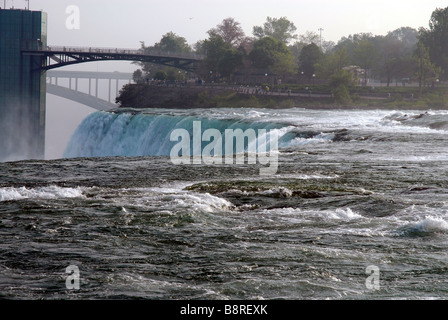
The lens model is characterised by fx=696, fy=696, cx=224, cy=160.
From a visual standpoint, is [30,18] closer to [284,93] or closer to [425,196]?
[284,93]

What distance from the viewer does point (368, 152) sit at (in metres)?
24.0

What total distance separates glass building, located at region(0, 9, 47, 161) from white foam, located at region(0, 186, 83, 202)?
63455mm

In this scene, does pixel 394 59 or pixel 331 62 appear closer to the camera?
pixel 331 62

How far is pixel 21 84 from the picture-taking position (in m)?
77.9

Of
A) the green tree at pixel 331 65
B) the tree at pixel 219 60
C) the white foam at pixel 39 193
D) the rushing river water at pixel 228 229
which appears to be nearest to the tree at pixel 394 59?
the green tree at pixel 331 65

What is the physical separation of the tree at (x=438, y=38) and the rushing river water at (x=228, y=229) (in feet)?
241

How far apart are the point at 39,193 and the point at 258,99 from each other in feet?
189

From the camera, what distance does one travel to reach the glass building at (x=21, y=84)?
7625 centimetres

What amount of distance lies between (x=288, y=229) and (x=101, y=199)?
4.80 m

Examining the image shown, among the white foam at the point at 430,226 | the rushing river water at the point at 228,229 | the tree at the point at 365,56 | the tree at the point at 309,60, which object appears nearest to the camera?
the rushing river water at the point at 228,229

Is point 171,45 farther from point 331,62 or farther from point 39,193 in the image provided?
point 39,193

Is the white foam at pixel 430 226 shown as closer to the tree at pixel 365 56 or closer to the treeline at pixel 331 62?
the treeline at pixel 331 62

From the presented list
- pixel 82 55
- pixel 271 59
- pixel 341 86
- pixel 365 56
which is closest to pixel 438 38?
pixel 365 56
